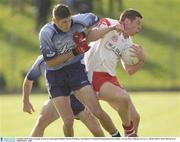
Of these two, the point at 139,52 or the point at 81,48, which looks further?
the point at 139,52

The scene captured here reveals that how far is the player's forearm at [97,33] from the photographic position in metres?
13.2

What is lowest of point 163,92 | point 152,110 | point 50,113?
point 163,92

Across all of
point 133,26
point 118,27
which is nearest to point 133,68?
point 133,26

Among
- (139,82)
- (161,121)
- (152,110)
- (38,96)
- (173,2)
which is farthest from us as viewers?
(173,2)

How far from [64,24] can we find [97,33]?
53 centimetres

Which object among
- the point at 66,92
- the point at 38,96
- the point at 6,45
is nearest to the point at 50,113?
the point at 66,92

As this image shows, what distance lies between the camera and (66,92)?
44.9ft

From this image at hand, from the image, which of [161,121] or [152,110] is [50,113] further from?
[152,110]

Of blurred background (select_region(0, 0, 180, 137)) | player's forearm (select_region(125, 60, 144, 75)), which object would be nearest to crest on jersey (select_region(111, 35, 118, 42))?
player's forearm (select_region(125, 60, 144, 75))

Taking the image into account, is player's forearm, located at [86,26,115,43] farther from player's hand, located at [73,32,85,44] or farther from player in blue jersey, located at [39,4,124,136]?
player's hand, located at [73,32,85,44]

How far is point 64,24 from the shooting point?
13070mm

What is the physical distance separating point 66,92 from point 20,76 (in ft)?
55.2

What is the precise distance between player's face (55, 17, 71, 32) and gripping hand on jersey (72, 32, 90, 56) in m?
0.18

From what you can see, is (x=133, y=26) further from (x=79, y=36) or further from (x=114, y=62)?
(x=79, y=36)
